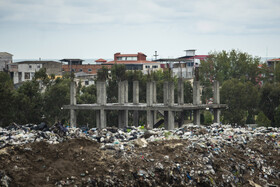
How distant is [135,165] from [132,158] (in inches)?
18.7

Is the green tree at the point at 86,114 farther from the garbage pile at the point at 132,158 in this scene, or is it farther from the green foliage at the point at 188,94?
the garbage pile at the point at 132,158

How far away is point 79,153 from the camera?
16.0 m

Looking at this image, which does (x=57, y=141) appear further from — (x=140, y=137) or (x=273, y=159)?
(x=273, y=159)

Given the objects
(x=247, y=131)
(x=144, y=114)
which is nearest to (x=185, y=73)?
(x=144, y=114)

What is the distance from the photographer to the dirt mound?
14492 mm

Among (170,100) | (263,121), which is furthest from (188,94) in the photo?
(170,100)

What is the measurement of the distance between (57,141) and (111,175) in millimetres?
3360

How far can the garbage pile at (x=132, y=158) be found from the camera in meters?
14.7

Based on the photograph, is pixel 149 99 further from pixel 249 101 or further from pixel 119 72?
pixel 249 101

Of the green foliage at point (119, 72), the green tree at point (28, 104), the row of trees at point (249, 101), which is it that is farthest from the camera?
the green foliage at point (119, 72)

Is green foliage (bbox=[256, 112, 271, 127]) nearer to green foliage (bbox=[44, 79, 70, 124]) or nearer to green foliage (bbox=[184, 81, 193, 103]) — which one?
green foliage (bbox=[184, 81, 193, 103])

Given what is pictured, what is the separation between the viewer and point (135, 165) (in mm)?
16000

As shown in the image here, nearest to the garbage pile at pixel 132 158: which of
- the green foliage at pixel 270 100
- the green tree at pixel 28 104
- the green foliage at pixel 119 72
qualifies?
the green tree at pixel 28 104

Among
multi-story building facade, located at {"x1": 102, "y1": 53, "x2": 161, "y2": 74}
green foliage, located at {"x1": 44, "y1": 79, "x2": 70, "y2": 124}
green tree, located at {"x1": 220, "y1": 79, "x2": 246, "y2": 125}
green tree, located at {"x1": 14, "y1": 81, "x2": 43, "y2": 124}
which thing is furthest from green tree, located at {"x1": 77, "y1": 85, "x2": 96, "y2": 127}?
multi-story building facade, located at {"x1": 102, "y1": 53, "x2": 161, "y2": 74}
